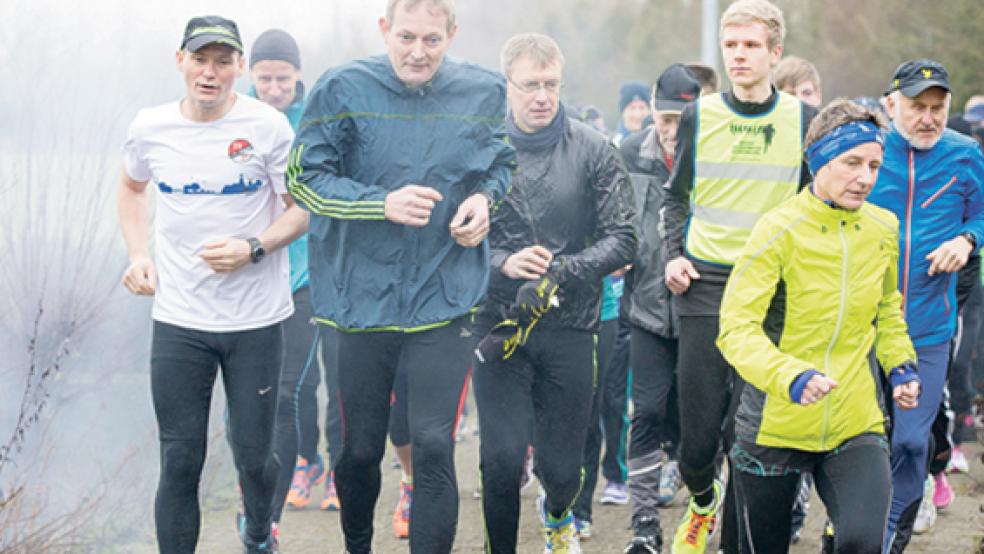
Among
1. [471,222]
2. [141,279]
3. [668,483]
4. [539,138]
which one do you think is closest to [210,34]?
[141,279]

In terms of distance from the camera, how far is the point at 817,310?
432 cm

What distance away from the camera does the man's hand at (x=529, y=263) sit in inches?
210

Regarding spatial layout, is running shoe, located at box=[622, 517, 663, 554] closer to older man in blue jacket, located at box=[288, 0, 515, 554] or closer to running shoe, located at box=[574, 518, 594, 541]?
running shoe, located at box=[574, 518, 594, 541]

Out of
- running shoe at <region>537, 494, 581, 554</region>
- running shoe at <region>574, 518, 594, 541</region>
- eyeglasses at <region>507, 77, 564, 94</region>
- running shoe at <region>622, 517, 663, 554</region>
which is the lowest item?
running shoe at <region>574, 518, 594, 541</region>

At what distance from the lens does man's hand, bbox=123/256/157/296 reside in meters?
5.14

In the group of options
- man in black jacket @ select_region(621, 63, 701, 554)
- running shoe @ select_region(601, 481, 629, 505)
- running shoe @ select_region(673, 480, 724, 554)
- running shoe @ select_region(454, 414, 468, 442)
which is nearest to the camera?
running shoe @ select_region(673, 480, 724, 554)

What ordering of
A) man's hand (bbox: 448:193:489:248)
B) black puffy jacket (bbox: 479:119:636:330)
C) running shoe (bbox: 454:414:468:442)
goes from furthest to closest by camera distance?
running shoe (bbox: 454:414:468:442) → black puffy jacket (bbox: 479:119:636:330) → man's hand (bbox: 448:193:489:248)

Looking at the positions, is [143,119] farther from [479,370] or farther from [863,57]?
[863,57]

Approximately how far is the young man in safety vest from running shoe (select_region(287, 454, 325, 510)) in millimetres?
2744

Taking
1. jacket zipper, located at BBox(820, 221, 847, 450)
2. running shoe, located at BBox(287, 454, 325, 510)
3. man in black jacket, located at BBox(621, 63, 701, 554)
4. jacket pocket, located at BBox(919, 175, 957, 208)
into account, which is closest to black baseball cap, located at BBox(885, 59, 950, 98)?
jacket pocket, located at BBox(919, 175, 957, 208)

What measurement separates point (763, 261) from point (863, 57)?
999 inches

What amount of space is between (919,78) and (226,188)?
114 inches

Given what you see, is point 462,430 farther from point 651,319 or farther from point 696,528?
point 696,528

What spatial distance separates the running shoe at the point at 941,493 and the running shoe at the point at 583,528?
2045 millimetres
